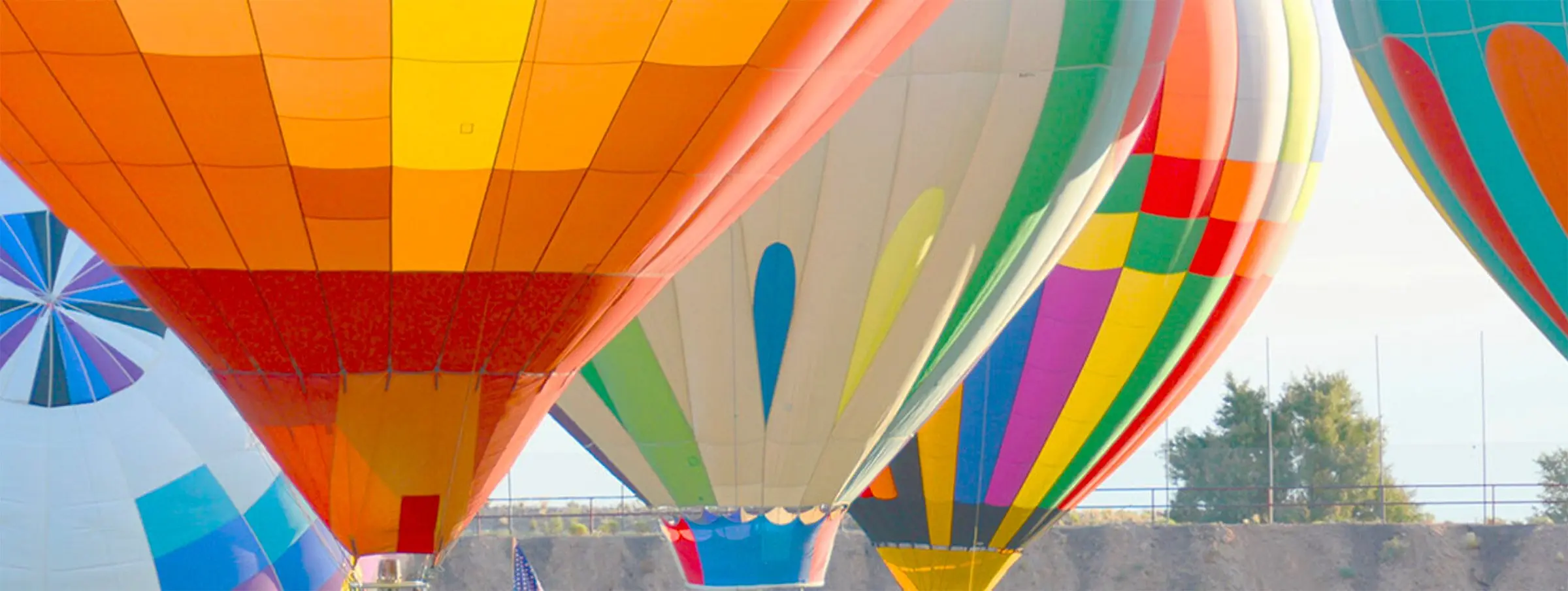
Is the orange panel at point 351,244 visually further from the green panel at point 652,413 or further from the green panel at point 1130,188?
the green panel at point 1130,188

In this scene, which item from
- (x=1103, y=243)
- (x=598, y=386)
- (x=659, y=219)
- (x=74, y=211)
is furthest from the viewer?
(x=1103, y=243)

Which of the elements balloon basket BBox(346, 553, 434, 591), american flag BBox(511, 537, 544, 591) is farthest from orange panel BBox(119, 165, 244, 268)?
american flag BBox(511, 537, 544, 591)

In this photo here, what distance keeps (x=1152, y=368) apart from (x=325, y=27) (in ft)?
27.0

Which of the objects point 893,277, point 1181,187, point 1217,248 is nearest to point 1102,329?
point 1217,248

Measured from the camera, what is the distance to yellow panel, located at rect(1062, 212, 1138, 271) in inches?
550

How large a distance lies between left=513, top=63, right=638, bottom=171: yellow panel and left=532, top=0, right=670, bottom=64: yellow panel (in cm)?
4

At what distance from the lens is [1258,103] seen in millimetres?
13867

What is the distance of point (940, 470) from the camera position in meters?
14.1

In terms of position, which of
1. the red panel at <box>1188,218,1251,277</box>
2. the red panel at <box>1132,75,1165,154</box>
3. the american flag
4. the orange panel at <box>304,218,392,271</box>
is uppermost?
the red panel at <box>1132,75,1165,154</box>

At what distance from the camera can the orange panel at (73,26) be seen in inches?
277

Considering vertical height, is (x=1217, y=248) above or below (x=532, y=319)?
above

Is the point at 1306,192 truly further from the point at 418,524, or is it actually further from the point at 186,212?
the point at 186,212

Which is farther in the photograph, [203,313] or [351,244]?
[203,313]

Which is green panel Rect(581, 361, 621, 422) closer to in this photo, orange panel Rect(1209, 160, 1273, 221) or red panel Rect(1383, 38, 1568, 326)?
orange panel Rect(1209, 160, 1273, 221)
